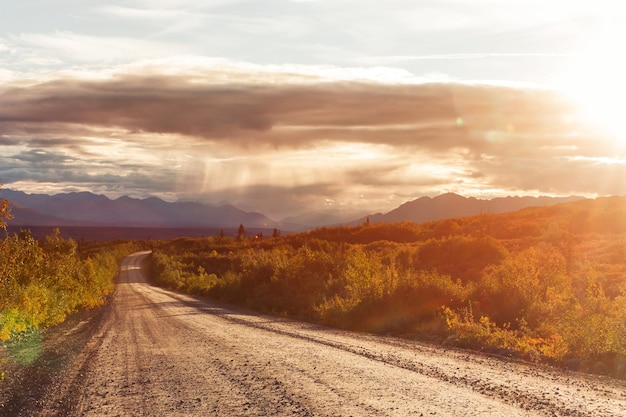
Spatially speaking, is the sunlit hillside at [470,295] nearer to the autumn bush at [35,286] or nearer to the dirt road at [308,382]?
the dirt road at [308,382]

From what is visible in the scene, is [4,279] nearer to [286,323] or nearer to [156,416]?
[286,323]

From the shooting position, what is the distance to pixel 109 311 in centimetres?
2984

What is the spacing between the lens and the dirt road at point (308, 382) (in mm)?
10039

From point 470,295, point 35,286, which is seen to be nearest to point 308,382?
point 470,295

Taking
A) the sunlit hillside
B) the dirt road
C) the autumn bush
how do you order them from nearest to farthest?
the dirt road, the sunlit hillside, the autumn bush

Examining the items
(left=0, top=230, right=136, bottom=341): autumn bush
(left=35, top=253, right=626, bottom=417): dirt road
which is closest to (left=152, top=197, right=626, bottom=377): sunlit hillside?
(left=35, top=253, right=626, bottom=417): dirt road

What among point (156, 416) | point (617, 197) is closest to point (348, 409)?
point (156, 416)

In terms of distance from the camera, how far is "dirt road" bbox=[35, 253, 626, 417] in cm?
1004

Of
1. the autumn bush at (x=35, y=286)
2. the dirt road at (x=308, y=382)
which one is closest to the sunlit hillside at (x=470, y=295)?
the dirt road at (x=308, y=382)

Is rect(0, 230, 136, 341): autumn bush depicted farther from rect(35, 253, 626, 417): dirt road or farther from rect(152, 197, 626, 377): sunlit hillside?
rect(152, 197, 626, 377): sunlit hillside

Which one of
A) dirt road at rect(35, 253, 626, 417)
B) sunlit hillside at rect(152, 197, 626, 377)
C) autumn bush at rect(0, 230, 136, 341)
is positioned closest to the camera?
dirt road at rect(35, 253, 626, 417)

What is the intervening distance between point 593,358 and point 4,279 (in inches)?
628

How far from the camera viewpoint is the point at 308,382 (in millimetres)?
11734

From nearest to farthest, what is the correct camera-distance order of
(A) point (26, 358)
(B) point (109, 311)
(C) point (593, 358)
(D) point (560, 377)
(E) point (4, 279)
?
1. (D) point (560, 377)
2. (C) point (593, 358)
3. (A) point (26, 358)
4. (E) point (4, 279)
5. (B) point (109, 311)
